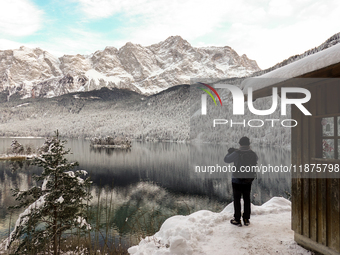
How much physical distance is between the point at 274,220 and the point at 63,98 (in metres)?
213

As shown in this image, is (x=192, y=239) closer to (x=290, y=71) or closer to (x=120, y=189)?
(x=290, y=71)

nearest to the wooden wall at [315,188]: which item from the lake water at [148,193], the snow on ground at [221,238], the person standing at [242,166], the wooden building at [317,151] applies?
the wooden building at [317,151]

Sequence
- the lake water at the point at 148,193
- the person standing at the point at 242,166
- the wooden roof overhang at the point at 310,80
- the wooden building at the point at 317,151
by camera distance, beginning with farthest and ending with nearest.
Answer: the lake water at the point at 148,193, the person standing at the point at 242,166, the wooden building at the point at 317,151, the wooden roof overhang at the point at 310,80

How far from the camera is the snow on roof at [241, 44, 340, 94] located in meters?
2.59

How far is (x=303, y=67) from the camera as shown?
117 inches

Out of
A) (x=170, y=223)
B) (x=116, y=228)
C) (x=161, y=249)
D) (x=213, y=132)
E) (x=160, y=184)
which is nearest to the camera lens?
A: (x=161, y=249)

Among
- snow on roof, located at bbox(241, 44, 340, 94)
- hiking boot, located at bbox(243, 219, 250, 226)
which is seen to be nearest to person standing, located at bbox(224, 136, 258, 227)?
hiking boot, located at bbox(243, 219, 250, 226)

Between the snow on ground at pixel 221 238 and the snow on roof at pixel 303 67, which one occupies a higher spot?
the snow on roof at pixel 303 67

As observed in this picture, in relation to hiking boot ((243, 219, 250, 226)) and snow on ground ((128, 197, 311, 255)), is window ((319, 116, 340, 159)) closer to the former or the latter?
snow on ground ((128, 197, 311, 255))

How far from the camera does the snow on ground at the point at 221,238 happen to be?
3.67 metres

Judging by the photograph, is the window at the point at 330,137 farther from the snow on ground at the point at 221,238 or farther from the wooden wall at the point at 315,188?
the snow on ground at the point at 221,238

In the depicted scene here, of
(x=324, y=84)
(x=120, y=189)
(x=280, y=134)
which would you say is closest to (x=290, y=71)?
(x=324, y=84)

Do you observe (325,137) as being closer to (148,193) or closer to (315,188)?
(315,188)

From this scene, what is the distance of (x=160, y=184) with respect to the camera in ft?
95.6
